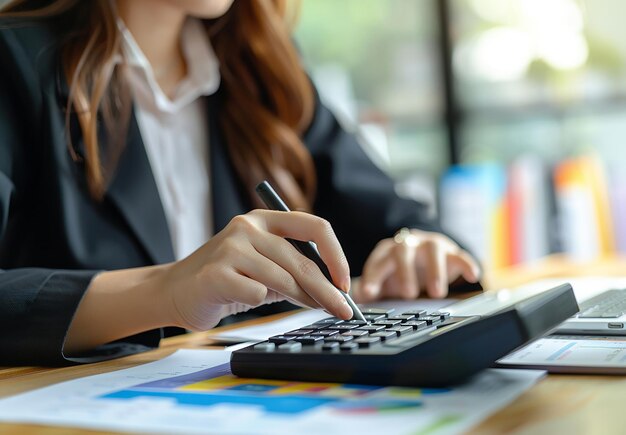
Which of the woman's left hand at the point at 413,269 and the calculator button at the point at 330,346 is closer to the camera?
the calculator button at the point at 330,346

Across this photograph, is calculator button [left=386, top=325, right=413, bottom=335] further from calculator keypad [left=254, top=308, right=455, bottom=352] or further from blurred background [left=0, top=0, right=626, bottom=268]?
blurred background [left=0, top=0, right=626, bottom=268]

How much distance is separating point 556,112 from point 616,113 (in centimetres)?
19

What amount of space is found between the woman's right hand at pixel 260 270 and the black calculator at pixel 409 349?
57 mm

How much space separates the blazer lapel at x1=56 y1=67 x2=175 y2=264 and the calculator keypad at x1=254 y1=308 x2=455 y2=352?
1.48ft

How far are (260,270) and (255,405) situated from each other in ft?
0.60

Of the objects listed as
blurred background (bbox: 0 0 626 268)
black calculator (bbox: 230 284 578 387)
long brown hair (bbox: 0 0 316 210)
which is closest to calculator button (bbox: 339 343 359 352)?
black calculator (bbox: 230 284 578 387)

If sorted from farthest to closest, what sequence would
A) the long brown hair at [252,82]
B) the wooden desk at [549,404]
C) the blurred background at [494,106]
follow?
the blurred background at [494,106] < the long brown hair at [252,82] < the wooden desk at [549,404]

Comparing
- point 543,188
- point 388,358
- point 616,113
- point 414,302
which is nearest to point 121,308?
point 388,358

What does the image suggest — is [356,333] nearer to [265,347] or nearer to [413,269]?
[265,347]

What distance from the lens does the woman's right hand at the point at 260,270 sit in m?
0.73

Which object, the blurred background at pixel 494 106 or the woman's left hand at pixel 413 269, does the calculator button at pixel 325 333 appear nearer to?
the woman's left hand at pixel 413 269

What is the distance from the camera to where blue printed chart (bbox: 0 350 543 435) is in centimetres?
51

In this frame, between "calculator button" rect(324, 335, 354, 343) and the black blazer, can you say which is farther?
the black blazer

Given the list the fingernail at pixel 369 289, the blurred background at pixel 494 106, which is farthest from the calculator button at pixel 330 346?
the blurred background at pixel 494 106
